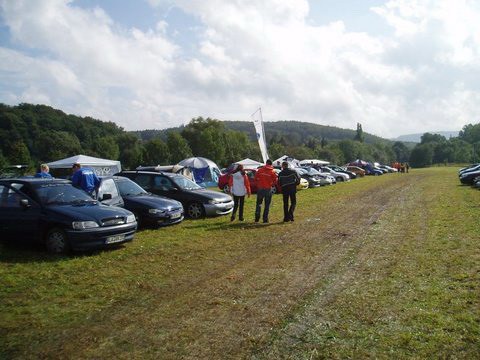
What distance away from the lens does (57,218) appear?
7.92 m

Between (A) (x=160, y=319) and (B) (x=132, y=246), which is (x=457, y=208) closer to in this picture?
(B) (x=132, y=246)

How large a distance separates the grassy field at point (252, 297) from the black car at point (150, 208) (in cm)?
93

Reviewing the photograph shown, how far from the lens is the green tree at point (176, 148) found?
83125 millimetres

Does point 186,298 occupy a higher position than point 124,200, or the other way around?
point 124,200

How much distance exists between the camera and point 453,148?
129500 mm

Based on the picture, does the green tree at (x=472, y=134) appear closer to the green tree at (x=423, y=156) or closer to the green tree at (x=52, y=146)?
the green tree at (x=423, y=156)

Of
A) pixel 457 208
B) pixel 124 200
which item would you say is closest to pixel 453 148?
pixel 457 208

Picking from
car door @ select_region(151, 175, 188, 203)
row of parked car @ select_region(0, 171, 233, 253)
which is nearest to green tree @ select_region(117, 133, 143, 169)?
car door @ select_region(151, 175, 188, 203)

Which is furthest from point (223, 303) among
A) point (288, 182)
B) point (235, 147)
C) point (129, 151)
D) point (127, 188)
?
point (129, 151)

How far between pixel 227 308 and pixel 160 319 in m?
0.86

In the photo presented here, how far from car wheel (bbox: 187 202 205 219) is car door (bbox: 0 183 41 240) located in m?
5.35

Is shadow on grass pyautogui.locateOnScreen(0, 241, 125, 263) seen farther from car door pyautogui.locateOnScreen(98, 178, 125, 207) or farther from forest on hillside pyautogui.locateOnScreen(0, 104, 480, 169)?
forest on hillside pyautogui.locateOnScreen(0, 104, 480, 169)

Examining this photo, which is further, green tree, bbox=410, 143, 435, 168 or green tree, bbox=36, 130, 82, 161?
green tree, bbox=410, 143, 435, 168

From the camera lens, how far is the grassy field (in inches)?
159
